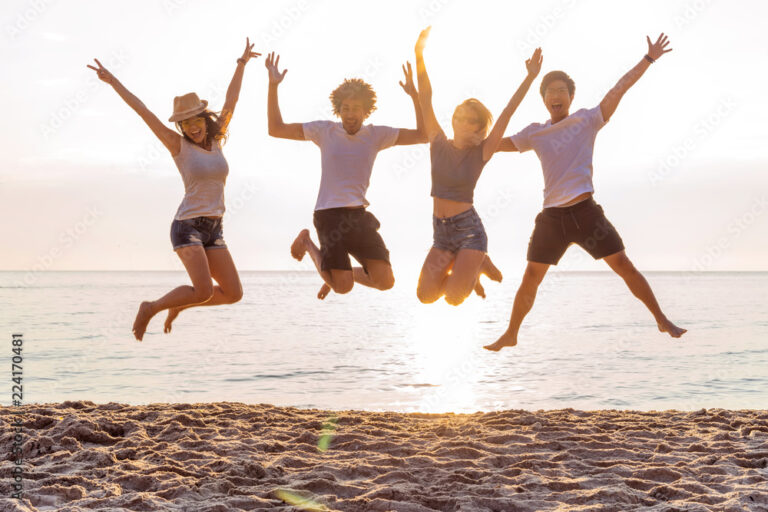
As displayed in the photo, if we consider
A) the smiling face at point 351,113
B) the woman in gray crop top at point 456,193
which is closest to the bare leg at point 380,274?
the woman in gray crop top at point 456,193

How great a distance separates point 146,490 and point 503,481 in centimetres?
296

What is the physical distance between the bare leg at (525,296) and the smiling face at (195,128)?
328 cm

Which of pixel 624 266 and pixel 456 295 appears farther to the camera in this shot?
pixel 456 295

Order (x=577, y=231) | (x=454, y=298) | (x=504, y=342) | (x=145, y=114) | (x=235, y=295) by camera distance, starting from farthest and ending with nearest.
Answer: (x=504, y=342), (x=235, y=295), (x=454, y=298), (x=577, y=231), (x=145, y=114)

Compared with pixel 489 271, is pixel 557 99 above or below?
above

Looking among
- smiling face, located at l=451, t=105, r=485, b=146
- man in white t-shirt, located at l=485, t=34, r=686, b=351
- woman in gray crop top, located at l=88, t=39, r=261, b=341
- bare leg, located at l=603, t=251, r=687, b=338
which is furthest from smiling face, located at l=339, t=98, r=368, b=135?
bare leg, located at l=603, t=251, r=687, b=338

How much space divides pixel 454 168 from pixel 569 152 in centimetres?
104

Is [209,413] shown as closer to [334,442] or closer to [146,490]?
[334,442]

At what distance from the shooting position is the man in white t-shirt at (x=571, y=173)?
22.2ft

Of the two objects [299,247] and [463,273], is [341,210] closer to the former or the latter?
[299,247]

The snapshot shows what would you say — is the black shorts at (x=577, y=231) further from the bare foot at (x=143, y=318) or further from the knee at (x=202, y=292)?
the bare foot at (x=143, y=318)

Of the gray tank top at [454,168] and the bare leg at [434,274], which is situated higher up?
the gray tank top at [454,168]

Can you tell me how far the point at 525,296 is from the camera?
291 inches

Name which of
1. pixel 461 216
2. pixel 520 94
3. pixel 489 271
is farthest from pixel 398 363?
pixel 520 94
